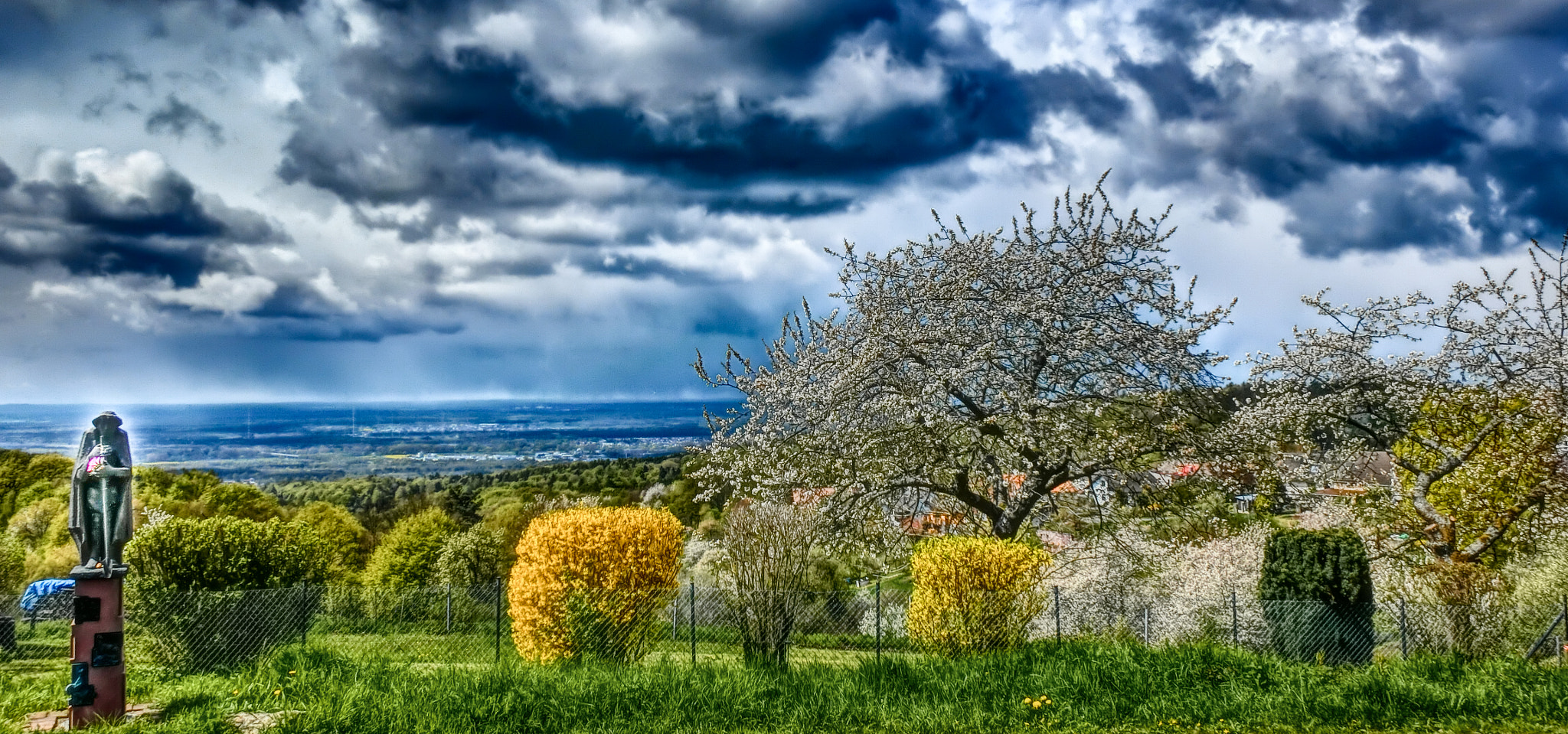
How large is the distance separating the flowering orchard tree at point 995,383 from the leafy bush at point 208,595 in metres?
5.69

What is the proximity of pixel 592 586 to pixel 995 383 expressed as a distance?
18.2 feet

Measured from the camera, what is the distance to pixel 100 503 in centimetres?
693

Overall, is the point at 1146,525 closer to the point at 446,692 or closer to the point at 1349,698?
the point at 1349,698

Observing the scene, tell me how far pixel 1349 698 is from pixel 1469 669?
1827mm

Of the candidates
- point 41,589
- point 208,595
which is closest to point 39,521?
point 41,589

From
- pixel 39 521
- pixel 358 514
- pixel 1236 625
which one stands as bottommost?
pixel 358 514

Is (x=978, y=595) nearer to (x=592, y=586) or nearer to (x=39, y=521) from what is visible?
(x=592, y=586)

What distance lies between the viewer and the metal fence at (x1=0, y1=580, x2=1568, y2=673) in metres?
9.19

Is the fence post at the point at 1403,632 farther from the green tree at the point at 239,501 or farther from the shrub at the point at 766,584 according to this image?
the green tree at the point at 239,501

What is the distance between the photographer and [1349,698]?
6.98m

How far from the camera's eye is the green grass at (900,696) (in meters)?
6.49

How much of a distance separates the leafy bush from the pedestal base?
3.55 m

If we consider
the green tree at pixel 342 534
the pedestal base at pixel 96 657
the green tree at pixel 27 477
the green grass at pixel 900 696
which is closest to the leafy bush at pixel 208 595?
the green grass at pixel 900 696

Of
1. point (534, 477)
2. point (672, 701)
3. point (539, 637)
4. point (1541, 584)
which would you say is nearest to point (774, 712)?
point (672, 701)
